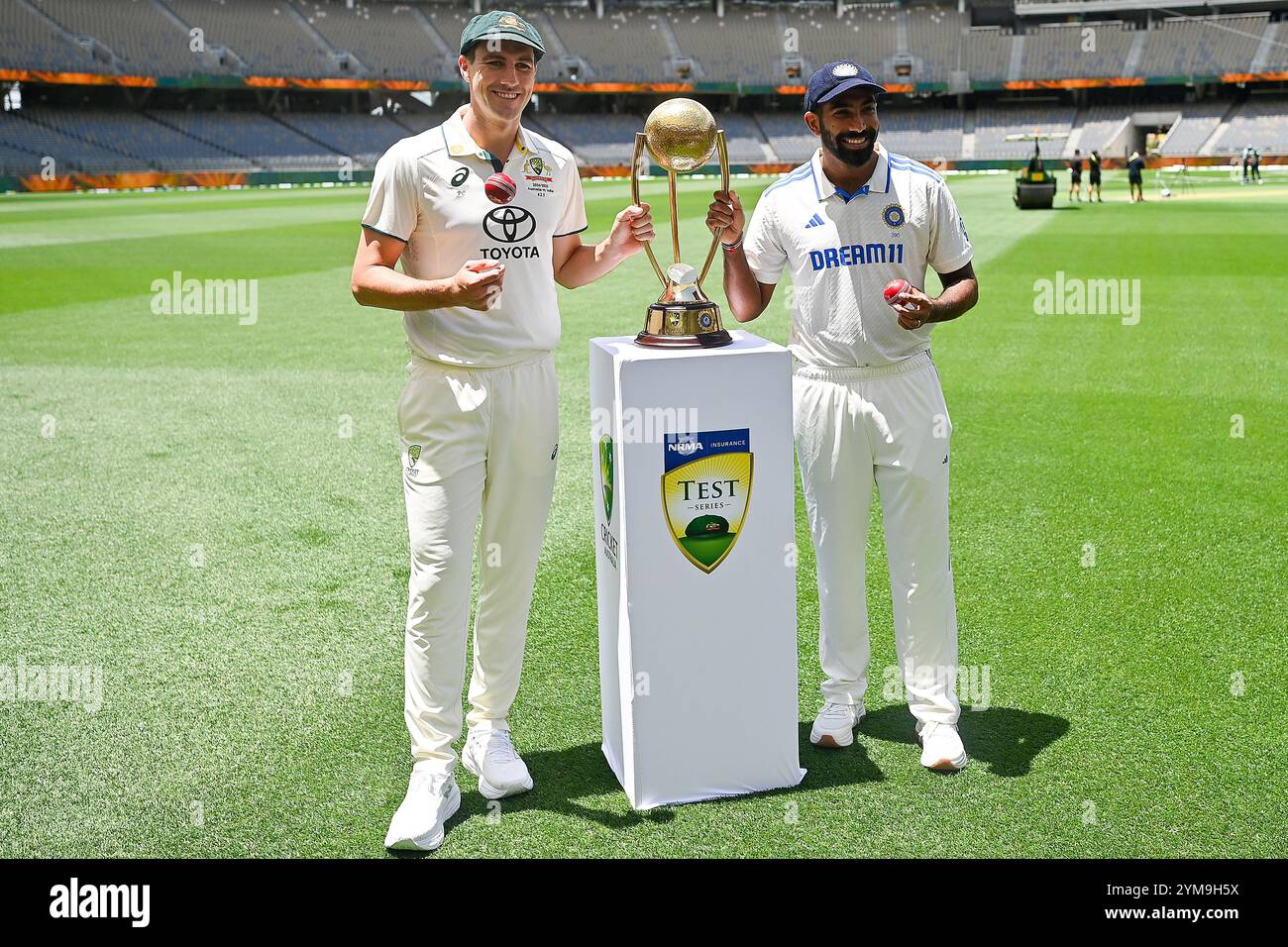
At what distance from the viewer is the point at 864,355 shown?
13.4ft

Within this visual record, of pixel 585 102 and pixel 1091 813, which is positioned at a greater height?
pixel 585 102

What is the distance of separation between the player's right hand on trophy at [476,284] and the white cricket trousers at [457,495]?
362 mm

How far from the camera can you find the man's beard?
3953 mm

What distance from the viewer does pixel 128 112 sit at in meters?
58.0

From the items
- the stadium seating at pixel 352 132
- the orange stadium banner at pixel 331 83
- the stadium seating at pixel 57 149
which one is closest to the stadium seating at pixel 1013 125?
the orange stadium banner at pixel 331 83

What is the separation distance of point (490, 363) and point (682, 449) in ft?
2.25

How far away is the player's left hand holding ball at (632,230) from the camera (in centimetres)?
404

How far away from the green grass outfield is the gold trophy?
1563mm

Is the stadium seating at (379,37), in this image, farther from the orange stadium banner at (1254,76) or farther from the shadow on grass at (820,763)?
the shadow on grass at (820,763)

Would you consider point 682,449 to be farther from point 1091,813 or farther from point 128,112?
point 128,112

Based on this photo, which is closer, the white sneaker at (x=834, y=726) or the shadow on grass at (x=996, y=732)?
the shadow on grass at (x=996, y=732)

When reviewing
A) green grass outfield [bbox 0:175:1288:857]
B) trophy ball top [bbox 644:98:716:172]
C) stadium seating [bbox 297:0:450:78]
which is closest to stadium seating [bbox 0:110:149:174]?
stadium seating [bbox 297:0:450:78]

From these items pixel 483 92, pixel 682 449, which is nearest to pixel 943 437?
pixel 682 449

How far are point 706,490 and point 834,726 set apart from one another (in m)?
1.13
